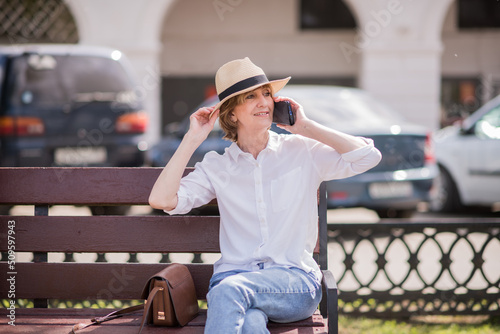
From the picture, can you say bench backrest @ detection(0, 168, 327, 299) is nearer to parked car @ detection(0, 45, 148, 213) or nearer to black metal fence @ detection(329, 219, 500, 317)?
black metal fence @ detection(329, 219, 500, 317)

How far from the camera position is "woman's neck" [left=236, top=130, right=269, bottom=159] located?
3164 mm

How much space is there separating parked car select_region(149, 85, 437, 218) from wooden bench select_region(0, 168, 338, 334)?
3.86m

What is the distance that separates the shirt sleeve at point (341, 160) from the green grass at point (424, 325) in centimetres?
150

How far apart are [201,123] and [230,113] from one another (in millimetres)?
150

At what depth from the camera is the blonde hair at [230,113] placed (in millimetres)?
3113

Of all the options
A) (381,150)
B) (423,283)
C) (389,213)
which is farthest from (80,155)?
(423,283)

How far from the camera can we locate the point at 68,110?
771cm

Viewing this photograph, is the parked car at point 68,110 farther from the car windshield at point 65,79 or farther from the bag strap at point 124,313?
the bag strap at point 124,313

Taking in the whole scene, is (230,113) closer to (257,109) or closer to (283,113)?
(257,109)

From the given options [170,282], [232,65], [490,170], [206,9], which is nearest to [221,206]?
[170,282]

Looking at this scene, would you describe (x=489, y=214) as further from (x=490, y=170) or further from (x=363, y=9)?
(x=363, y=9)

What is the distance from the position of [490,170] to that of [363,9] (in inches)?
266

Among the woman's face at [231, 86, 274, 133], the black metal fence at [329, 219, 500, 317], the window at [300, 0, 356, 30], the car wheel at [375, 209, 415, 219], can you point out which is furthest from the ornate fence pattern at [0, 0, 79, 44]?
the woman's face at [231, 86, 274, 133]

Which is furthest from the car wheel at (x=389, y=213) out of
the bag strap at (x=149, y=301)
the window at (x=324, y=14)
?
the window at (x=324, y=14)
